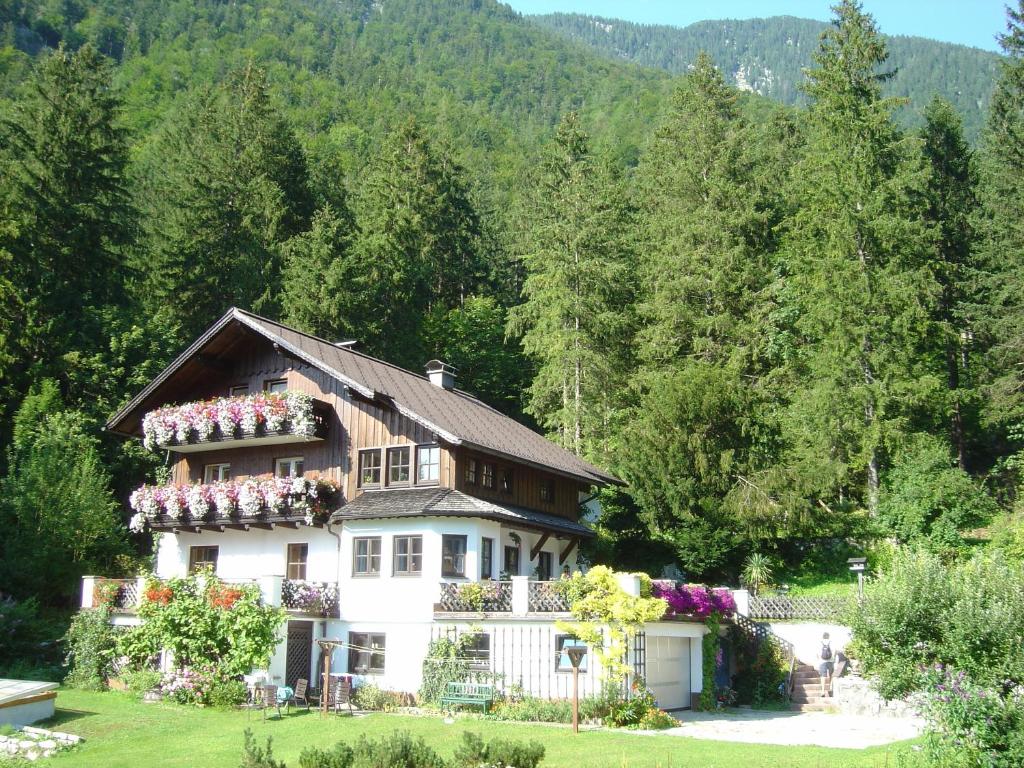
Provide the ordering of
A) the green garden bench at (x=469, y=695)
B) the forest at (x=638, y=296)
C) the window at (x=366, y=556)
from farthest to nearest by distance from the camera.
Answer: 1. the forest at (x=638, y=296)
2. the window at (x=366, y=556)
3. the green garden bench at (x=469, y=695)

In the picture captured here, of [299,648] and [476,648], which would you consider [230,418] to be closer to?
[299,648]

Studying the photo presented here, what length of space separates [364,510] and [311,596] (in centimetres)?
278

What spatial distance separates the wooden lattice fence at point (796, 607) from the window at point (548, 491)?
23.7 ft

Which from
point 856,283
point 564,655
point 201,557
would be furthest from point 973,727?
point 856,283

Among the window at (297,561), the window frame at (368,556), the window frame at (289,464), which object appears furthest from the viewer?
the window frame at (289,464)


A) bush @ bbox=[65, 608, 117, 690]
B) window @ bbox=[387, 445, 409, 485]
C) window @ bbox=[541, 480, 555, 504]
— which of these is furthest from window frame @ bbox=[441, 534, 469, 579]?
bush @ bbox=[65, 608, 117, 690]

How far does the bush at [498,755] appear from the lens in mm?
13523

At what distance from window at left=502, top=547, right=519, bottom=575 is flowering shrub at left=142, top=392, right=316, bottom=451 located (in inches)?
272

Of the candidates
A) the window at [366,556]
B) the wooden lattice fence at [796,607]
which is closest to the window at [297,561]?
the window at [366,556]

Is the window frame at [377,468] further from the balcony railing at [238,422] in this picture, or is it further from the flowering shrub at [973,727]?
the flowering shrub at [973,727]

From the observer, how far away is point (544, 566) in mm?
31172

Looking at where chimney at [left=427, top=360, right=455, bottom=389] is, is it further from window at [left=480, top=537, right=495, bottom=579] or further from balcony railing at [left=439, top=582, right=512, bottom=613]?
balcony railing at [left=439, top=582, right=512, bottom=613]

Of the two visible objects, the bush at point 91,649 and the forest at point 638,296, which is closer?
the bush at point 91,649

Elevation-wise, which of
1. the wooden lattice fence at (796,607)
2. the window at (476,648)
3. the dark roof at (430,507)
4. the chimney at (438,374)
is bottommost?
the window at (476,648)
